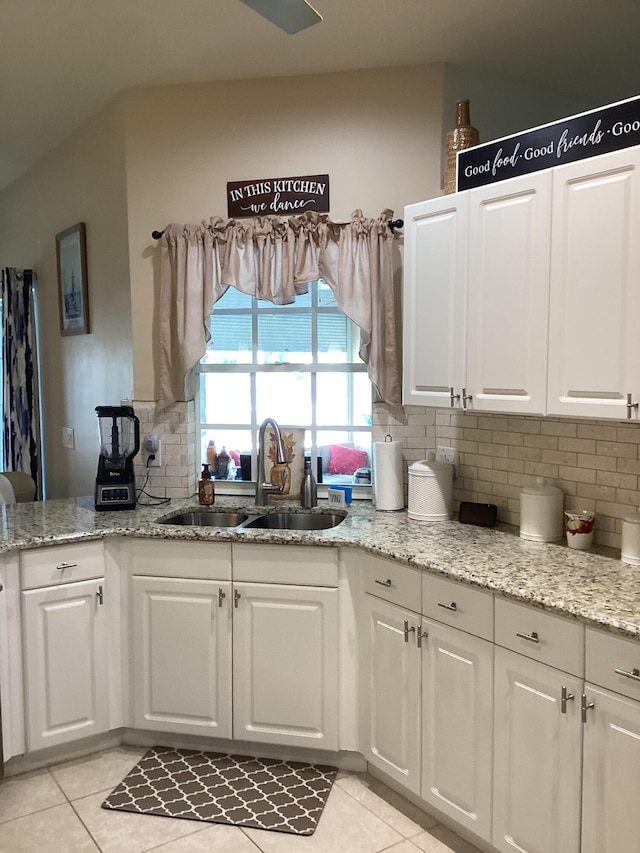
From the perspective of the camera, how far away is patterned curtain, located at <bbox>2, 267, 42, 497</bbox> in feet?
15.1

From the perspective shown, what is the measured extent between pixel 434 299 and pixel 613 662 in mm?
1429

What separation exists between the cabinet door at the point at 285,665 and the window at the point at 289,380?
81 cm

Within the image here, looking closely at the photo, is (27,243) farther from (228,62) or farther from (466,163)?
(466,163)

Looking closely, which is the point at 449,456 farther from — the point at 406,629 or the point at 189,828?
the point at 189,828

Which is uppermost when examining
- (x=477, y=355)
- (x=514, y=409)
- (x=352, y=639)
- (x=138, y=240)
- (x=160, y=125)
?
(x=160, y=125)

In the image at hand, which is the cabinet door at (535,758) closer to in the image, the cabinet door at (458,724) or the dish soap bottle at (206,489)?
the cabinet door at (458,724)

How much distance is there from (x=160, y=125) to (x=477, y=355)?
187 cm

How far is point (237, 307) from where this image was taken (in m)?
3.50

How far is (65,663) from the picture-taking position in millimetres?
2807

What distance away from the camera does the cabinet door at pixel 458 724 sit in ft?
7.20

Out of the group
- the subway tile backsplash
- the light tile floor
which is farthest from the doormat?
the subway tile backsplash

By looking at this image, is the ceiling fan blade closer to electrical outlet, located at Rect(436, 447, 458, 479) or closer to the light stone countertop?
the light stone countertop

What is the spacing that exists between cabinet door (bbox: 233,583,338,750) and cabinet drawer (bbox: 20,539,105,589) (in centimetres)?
58

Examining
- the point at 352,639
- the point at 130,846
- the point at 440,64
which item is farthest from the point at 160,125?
the point at 130,846
